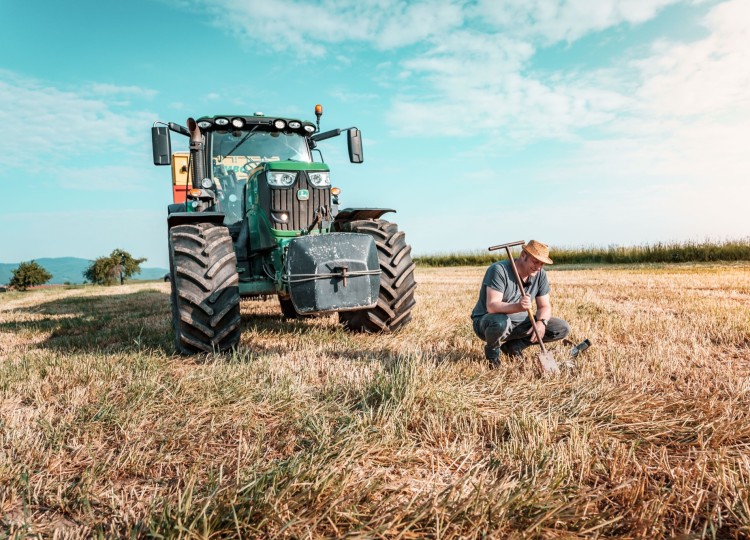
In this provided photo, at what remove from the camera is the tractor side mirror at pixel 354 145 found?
20.4ft

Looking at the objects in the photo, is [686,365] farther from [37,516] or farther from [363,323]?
[37,516]

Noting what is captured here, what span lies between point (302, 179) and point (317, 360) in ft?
6.42

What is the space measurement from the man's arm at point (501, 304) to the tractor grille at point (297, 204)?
199cm

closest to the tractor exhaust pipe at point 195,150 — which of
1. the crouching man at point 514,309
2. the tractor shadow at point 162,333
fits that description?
the tractor shadow at point 162,333

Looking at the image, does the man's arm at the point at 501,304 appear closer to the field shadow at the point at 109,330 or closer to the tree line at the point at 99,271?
the field shadow at the point at 109,330

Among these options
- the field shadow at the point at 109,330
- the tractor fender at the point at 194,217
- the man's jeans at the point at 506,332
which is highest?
the tractor fender at the point at 194,217

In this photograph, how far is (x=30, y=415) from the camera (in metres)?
2.81

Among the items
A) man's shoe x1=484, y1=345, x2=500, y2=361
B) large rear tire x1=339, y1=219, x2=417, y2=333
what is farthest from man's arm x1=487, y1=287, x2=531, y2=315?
large rear tire x1=339, y1=219, x2=417, y2=333

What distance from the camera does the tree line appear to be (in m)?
34.0

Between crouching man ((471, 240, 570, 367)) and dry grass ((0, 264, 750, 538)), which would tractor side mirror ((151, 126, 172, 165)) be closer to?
dry grass ((0, 264, 750, 538))

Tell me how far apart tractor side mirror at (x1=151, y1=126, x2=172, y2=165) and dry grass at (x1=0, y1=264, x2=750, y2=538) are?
84.3 inches

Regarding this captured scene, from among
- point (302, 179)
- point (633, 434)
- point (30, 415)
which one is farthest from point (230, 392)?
point (302, 179)

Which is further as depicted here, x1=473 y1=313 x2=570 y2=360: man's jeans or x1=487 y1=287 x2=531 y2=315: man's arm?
x1=473 y1=313 x2=570 y2=360: man's jeans

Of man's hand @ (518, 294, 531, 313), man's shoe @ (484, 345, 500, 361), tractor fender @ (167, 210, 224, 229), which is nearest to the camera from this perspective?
man's hand @ (518, 294, 531, 313)
